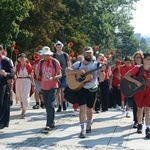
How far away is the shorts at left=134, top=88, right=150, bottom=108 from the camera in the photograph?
298 inches

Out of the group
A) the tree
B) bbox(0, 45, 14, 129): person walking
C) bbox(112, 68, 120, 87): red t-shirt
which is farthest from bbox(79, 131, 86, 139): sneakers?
the tree

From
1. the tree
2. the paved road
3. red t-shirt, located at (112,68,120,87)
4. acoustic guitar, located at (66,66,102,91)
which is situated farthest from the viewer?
the tree

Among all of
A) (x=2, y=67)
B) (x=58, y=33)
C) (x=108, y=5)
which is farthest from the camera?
(x=108, y=5)

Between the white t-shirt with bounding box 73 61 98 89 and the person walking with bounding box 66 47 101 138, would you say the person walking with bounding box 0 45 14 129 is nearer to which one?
the person walking with bounding box 66 47 101 138

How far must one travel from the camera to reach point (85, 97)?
25.4 feet

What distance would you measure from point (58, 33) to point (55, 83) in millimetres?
30192

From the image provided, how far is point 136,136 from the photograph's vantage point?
25.2 feet

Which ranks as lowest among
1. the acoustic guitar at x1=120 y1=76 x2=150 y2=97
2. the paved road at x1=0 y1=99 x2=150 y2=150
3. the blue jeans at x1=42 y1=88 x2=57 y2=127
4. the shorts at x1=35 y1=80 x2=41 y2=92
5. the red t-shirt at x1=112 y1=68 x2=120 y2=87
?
the paved road at x1=0 y1=99 x2=150 y2=150

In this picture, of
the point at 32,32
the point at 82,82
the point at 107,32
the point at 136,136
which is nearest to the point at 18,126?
the point at 82,82

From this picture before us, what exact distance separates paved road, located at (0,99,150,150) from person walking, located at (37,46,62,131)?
1.22ft

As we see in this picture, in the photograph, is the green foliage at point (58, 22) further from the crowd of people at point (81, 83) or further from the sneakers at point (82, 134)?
the sneakers at point (82, 134)

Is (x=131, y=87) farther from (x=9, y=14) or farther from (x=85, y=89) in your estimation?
(x=9, y=14)

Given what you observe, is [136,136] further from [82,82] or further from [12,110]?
[12,110]

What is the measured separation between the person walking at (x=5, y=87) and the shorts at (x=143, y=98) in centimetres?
261
